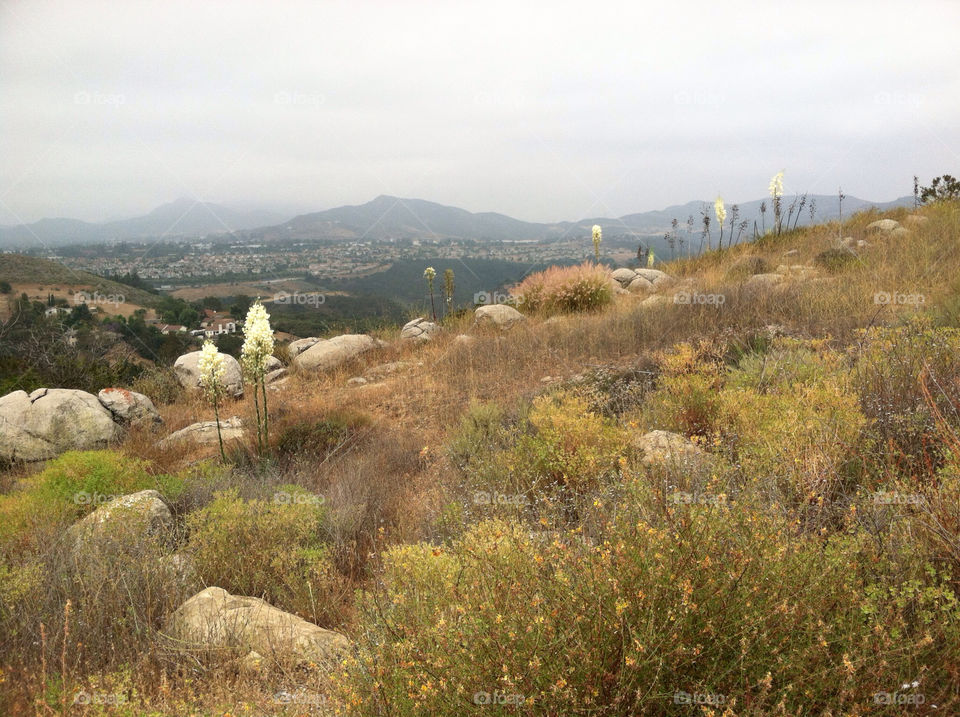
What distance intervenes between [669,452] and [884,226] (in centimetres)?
1327

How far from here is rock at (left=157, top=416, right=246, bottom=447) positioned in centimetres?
752

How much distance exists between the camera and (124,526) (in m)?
3.85

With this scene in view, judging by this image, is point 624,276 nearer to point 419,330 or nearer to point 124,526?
point 419,330

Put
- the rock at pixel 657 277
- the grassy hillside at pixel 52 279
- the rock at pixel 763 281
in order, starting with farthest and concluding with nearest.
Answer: the grassy hillside at pixel 52 279 → the rock at pixel 657 277 → the rock at pixel 763 281

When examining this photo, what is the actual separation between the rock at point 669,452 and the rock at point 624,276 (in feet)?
35.3

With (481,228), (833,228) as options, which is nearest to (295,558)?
(833,228)

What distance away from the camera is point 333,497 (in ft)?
15.2

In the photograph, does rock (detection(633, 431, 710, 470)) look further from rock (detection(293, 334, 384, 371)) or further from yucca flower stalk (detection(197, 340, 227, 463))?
rock (detection(293, 334, 384, 371))

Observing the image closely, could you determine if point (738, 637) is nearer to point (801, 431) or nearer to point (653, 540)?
point (653, 540)

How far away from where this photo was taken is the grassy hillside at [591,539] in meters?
1.69

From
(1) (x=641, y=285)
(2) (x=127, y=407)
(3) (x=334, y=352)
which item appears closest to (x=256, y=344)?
(2) (x=127, y=407)

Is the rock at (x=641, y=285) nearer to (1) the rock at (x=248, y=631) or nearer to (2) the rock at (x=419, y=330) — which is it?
(2) the rock at (x=419, y=330)

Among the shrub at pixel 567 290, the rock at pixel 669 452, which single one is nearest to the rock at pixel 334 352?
the shrub at pixel 567 290

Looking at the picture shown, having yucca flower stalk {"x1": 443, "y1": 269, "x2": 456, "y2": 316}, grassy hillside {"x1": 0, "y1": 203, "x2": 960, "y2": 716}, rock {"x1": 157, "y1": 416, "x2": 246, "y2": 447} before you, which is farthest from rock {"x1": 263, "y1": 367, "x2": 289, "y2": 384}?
yucca flower stalk {"x1": 443, "y1": 269, "x2": 456, "y2": 316}
